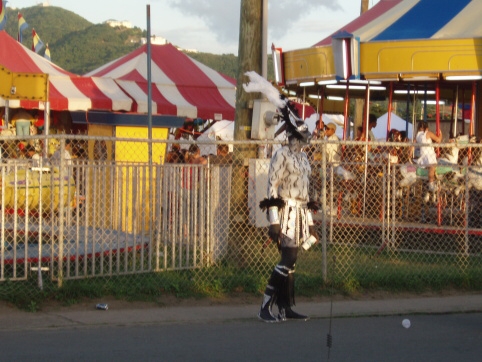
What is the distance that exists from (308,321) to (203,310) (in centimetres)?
120

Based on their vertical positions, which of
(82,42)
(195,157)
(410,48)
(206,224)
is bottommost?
(206,224)

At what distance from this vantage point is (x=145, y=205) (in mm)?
10430

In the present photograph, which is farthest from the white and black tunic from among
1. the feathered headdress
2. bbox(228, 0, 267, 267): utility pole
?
bbox(228, 0, 267, 267): utility pole

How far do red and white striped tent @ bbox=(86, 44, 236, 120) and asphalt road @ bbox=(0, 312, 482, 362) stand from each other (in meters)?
12.9

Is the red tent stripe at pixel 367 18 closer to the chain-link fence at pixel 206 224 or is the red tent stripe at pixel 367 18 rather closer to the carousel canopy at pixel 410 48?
the carousel canopy at pixel 410 48

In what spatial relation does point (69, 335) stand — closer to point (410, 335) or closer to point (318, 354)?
point (318, 354)

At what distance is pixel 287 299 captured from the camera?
9047 millimetres

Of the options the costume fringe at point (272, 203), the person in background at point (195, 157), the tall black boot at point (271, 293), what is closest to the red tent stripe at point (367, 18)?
the person in background at point (195, 157)

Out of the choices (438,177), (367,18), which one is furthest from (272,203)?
(367,18)

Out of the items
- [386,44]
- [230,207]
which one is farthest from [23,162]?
[386,44]

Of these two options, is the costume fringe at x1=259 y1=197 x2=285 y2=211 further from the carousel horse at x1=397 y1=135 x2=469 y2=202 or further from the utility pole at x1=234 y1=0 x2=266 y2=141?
the carousel horse at x1=397 y1=135 x2=469 y2=202

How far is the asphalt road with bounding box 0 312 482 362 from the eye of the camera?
7512mm

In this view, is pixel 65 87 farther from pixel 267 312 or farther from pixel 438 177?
pixel 267 312

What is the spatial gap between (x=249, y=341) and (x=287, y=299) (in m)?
0.99
